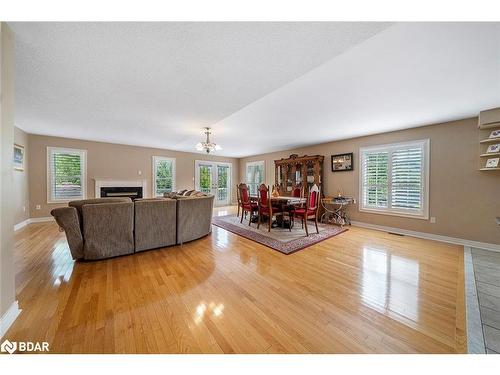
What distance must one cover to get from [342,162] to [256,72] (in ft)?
13.1

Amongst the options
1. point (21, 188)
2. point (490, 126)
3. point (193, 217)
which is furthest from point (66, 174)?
point (490, 126)

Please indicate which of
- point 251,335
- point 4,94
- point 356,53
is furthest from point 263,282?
point 4,94

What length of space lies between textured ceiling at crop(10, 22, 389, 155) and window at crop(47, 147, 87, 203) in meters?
2.29

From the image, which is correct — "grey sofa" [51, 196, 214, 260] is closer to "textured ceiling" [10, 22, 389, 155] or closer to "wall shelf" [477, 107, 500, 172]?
"textured ceiling" [10, 22, 389, 155]

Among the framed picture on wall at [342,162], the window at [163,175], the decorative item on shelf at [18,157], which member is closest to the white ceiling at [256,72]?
the decorative item on shelf at [18,157]

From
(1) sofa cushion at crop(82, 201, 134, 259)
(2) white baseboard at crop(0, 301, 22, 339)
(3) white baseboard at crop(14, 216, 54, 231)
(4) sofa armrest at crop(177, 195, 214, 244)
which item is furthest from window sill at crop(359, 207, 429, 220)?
(3) white baseboard at crop(14, 216, 54, 231)

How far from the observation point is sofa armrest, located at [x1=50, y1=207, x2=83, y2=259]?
2395 millimetres

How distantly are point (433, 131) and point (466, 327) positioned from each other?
368 centimetres

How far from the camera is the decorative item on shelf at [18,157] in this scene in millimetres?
3969

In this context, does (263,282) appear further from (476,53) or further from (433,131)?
(433,131)

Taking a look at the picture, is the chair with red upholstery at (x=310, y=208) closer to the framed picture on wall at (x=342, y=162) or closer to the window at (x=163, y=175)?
the framed picture on wall at (x=342, y=162)

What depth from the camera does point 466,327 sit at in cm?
143

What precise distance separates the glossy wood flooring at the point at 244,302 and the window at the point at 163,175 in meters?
3.89
